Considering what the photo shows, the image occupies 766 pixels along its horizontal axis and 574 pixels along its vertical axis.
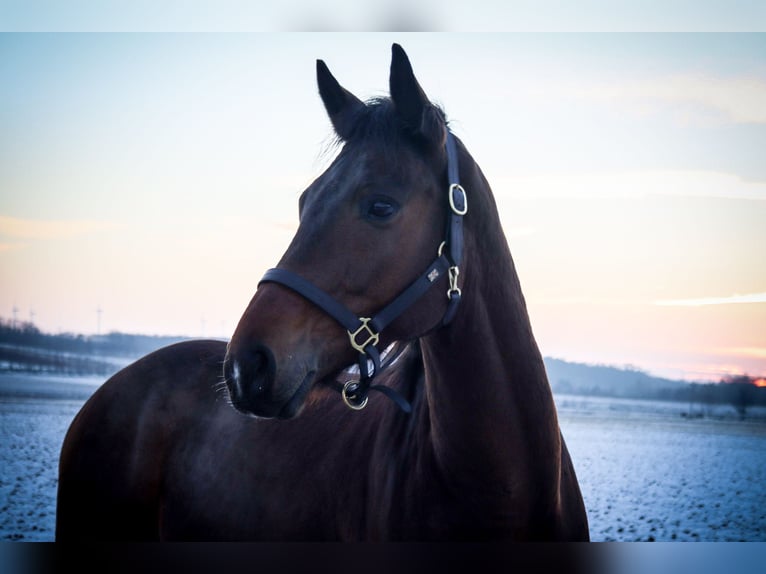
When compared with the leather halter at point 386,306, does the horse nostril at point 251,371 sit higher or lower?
lower

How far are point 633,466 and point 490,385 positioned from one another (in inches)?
137

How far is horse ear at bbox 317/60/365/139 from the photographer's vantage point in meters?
1.64

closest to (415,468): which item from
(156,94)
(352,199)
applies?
(352,199)

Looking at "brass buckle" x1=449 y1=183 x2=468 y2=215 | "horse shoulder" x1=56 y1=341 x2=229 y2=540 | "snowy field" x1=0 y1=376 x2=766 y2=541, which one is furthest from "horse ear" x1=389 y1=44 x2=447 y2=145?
"snowy field" x1=0 y1=376 x2=766 y2=541

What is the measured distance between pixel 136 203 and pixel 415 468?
3.11 meters

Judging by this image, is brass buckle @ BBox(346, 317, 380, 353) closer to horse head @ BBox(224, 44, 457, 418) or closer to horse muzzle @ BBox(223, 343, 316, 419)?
horse head @ BBox(224, 44, 457, 418)

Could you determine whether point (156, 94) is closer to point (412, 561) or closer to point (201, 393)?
point (201, 393)

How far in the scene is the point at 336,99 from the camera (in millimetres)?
1698

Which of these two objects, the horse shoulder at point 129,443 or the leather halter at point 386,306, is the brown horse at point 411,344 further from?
the horse shoulder at point 129,443

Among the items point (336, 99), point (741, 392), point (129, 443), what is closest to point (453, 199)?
point (336, 99)

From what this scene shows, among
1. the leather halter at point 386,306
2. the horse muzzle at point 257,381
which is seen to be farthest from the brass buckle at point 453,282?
the horse muzzle at point 257,381

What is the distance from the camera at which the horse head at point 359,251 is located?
4.42 ft

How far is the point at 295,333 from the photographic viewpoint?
1.38 metres

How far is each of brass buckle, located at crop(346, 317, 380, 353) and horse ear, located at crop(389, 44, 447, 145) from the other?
46 cm
